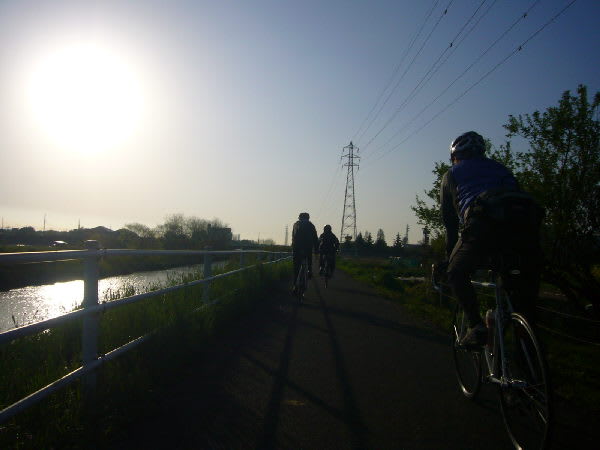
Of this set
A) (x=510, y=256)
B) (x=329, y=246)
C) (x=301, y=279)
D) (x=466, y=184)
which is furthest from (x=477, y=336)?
(x=329, y=246)

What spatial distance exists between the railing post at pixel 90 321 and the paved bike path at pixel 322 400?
540mm

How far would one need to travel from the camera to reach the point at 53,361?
376 centimetres

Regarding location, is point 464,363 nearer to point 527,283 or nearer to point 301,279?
point 527,283

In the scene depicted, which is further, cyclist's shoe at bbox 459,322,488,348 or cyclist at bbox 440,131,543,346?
cyclist's shoe at bbox 459,322,488,348

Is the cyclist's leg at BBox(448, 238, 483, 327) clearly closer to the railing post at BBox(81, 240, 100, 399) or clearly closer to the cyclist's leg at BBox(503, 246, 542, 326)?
the cyclist's leg at BBox(503, 246, 542, 326)

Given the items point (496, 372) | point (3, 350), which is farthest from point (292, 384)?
point (3, 350)

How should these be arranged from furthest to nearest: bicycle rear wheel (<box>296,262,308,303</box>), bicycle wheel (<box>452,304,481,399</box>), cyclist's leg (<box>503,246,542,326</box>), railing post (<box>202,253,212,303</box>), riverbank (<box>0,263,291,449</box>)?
bicycle rear wheel (<box>296,262,308,303</box>), railing post (<box>202,253,212,303</box>), bicycle wheel (<box>452,304,481,399</box>), cyclist's leg (<box>503,246,542,326</box>), riverbank (<box>0,263,291,449</box>)

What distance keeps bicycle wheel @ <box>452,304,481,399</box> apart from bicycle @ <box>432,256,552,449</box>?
1.70 ft

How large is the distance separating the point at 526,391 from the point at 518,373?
0.22 metres

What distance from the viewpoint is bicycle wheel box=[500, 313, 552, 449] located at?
8.04 feet

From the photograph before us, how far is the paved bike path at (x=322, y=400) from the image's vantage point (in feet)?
9.80

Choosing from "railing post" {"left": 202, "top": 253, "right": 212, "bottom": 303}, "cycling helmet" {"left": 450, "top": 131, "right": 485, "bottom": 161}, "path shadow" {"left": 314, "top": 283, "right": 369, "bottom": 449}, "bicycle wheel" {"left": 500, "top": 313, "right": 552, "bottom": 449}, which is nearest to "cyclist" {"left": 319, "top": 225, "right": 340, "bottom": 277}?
"railing post" {"left": 202, "top": 253, "right": 212, "bottom": 303}

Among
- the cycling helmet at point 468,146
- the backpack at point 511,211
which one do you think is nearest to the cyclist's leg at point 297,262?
the cycling helmet at point 468,146

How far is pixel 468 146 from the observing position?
3389 millimetres
